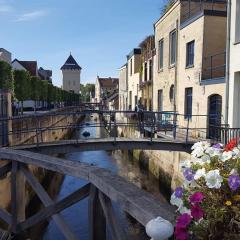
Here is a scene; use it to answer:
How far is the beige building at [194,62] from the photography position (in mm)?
16812

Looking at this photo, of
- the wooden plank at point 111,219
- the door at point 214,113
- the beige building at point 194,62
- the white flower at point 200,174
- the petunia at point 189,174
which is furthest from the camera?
the beige building at point 194,62

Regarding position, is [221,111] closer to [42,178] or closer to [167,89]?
[167,89]

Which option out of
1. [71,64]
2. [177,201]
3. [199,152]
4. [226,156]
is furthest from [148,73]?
[71,64]

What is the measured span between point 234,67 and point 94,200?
11.7m

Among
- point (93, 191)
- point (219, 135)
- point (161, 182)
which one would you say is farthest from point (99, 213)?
point (161, 182)

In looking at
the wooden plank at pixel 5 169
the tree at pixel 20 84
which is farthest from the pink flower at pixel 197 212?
the tree at pixel 20 84

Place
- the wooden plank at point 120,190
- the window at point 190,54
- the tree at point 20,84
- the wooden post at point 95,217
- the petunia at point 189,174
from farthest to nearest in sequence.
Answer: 1. the tree at point 20,84
2. the window at point 190,54
3. the wooden post at point 95,217
4. the wooden plank at point 120,190
5. the petunia at point 189,174

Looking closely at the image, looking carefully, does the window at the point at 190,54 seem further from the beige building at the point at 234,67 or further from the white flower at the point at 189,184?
the white flower at the point at 189,184

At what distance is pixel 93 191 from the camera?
361 centimetres

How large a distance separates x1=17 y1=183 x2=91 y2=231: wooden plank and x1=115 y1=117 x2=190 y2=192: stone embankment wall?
36.9 ft

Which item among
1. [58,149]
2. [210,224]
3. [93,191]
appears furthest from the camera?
[58,149]

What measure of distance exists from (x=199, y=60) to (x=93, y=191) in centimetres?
1498

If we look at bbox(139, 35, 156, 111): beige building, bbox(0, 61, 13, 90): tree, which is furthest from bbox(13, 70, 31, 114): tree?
bbox(139, 35, 156, 111): beige building

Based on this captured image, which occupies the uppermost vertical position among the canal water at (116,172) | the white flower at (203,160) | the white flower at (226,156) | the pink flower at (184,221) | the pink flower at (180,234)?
the white flower at (226,156)
